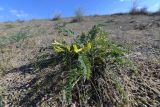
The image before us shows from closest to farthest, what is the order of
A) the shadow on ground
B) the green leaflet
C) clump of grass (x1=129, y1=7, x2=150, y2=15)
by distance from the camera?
the green leaflet, the shadow on ground, clump of grass (x1=129, y1=7, x2=150, y2=15)

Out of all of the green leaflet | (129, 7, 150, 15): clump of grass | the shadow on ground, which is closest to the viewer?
→ the green leaflet

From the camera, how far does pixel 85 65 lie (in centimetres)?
309

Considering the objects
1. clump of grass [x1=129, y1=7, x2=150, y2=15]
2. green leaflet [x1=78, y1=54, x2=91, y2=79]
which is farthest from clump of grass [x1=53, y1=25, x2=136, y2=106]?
clump of grass [x1=129, y1=7, x2=150, y2=15]

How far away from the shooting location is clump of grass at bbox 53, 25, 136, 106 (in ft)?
9.89

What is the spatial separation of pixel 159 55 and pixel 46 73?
158 cm

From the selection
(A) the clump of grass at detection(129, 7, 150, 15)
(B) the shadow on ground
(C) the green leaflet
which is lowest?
(A) the clump of grass at detection(129, 7, 150, 15)

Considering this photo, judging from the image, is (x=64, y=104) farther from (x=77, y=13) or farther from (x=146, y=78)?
(x=77, y=13)

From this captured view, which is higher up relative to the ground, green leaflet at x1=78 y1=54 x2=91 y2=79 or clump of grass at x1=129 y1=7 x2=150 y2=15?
green leaflet at x1=78 y1=54 x2=91 y2=79

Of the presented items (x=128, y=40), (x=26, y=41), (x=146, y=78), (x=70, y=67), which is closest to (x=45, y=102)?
(x=70, y=67)

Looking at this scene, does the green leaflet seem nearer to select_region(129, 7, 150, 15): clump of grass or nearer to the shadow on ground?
the shadow on ground

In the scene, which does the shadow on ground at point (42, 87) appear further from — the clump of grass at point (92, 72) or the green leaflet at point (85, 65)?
the green leaflet at point (85, 65)

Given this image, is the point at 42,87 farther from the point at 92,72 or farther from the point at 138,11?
the point at 138,11

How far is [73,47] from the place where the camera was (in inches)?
139

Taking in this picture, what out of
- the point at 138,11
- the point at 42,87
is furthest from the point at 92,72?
the point at 138,11
